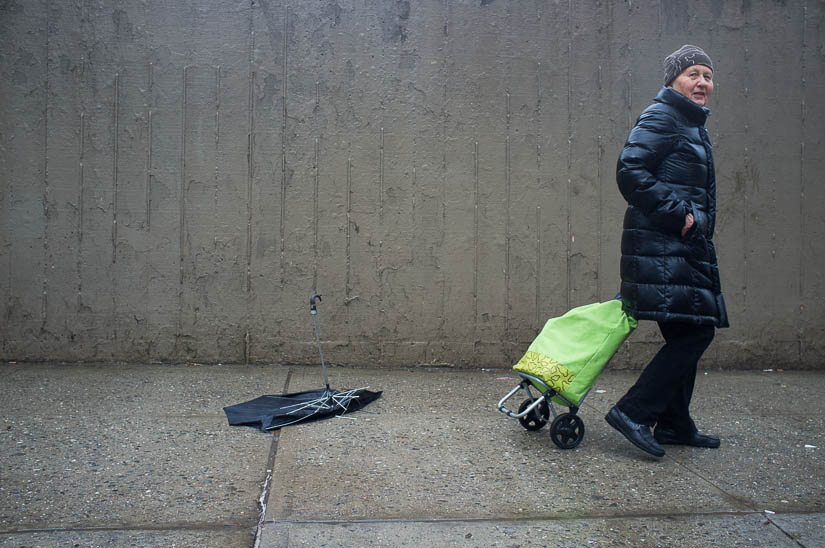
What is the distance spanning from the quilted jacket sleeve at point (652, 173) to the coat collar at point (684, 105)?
0.25 feet

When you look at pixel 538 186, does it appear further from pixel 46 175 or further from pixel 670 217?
pixel 46 175

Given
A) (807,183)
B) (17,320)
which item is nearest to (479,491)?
(17,320)

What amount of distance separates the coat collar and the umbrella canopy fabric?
2.56 metres

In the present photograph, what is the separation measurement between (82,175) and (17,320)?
1235 mm

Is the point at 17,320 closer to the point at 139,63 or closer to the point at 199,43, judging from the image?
the point at 139,63

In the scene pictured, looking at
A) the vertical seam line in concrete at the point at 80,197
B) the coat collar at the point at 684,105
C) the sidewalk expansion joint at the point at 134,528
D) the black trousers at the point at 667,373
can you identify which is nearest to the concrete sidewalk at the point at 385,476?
the sidewalk expansion joint at the point at 134,528

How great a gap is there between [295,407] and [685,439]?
226 cm

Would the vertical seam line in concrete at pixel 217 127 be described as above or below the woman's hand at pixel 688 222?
above

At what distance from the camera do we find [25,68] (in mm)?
5320

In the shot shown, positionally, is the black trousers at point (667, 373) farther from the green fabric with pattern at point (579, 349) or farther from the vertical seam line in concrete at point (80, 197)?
the vertical seam line in concrete at point (80, 197)

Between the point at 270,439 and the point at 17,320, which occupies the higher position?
the point at 17,320

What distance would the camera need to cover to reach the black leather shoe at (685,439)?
3.72 meters

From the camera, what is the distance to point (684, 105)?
355 cm

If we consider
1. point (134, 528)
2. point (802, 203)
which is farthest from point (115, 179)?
point (802, 203)
